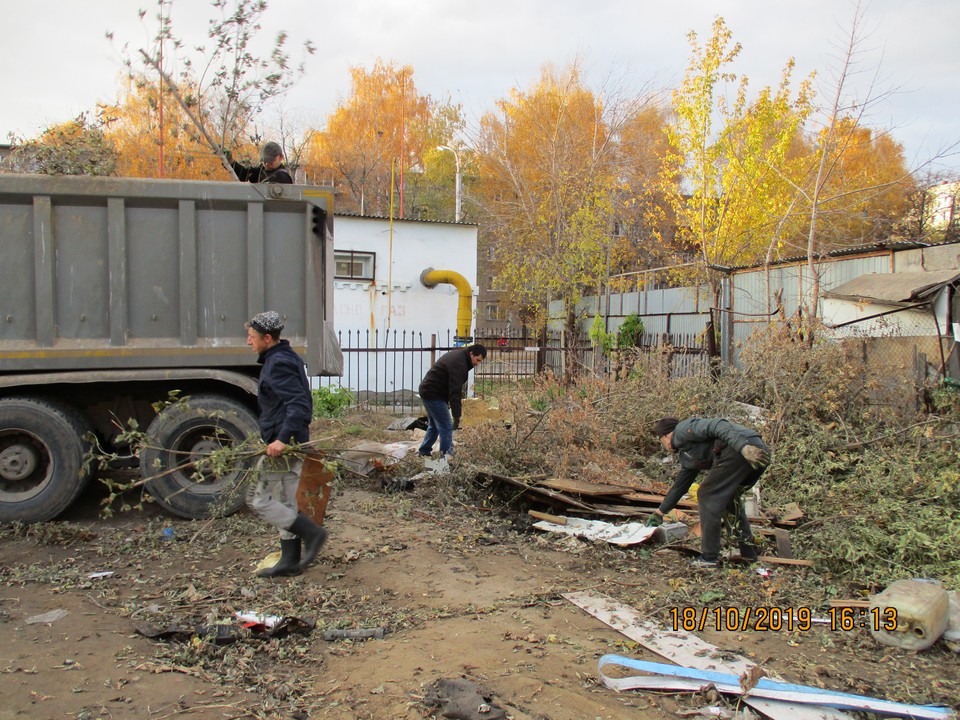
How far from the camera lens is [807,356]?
28.2ft

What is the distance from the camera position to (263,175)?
659cm

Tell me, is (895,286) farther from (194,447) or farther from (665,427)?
(194,447)

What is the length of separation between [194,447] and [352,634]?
2851 millimetres

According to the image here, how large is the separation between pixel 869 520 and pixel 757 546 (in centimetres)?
101

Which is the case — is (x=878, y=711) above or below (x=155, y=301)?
below

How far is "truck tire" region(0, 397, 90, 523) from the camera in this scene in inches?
223

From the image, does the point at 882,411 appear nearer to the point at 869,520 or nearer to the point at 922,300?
the point at 922,300

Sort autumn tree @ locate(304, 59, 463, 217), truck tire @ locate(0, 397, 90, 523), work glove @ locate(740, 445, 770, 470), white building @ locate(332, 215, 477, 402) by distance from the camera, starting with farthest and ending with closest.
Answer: autumn tree @ locate(304, 59, 463, 217) → white building @ locate(332, 215, 477, 402) → truck tire @ locate(0, 397, 90, 523) → work glove @ locate(740, 445, 770, 470)

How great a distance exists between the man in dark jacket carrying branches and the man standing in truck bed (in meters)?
2.84

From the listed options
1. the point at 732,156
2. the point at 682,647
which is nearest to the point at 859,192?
the point at 732,156

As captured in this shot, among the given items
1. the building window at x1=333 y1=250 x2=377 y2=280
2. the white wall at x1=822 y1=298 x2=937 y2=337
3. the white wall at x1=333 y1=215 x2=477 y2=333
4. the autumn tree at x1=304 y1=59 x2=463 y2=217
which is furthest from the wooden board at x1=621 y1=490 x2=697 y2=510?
the autumn tree at x1=304 y1=59 x2=463 y2=217

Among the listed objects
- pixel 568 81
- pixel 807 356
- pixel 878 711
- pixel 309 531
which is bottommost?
pixel 878 711

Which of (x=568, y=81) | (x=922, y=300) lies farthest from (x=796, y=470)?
(x=568, y=81)

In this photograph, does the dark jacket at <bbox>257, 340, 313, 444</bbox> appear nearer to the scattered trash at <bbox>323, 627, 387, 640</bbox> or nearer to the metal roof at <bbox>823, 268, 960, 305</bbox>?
the scattered trash at <bbox>323, 627, 387, 640</bbox>
